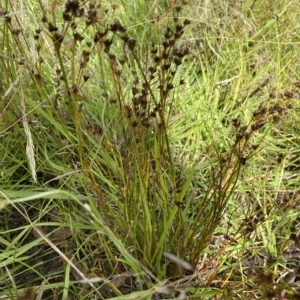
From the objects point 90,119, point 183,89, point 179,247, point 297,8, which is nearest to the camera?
point 179,247

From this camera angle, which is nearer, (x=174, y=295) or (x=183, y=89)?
(x=174, y=295)

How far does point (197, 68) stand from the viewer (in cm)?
209

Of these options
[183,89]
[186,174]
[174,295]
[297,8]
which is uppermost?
[297,8]

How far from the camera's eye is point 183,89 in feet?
6.40

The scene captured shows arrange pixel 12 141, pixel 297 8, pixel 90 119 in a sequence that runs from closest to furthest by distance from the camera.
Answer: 1. pixel 12 141
2. pixel 90 119
3. pixel 297 8

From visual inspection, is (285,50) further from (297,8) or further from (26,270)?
(26,270)

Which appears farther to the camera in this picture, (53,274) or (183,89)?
(183,89)

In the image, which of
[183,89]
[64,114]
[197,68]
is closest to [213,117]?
[183,89]

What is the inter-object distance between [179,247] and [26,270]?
0.44 m

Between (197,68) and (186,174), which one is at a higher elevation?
(197,68)

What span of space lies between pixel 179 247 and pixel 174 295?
0.14 metres

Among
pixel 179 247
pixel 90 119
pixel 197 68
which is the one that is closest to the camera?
pixel 179 247

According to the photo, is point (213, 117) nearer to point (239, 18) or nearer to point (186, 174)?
point (186, 174)

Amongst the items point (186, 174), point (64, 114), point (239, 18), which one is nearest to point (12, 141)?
point (64, 114)
